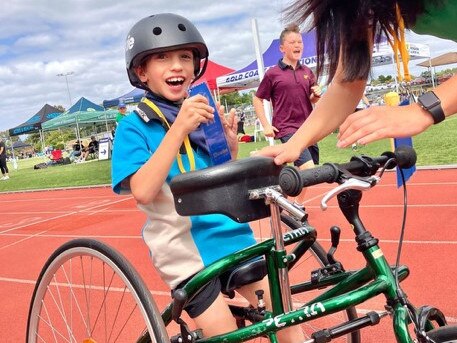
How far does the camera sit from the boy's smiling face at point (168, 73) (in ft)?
6.89

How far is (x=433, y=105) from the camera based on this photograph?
1.16m

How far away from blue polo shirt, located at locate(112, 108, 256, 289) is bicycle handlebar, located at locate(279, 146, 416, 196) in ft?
2.32

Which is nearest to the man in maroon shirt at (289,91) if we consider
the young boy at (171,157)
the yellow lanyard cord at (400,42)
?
the young boy at (171,157)

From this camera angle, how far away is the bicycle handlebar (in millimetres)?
1227

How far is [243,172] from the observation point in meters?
1.55

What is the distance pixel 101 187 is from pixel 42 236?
5.02 metres

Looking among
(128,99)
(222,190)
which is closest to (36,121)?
(128,99)

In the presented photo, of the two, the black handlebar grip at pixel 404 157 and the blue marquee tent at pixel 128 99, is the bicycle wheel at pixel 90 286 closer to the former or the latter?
the black handlebar grip at pixel 404 157

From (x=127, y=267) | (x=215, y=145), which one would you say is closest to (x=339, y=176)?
(x=215, y=145)

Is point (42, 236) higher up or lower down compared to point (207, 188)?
lower down

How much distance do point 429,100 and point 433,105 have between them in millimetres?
15

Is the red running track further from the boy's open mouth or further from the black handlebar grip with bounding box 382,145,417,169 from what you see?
the black handlebar grip with bounding box 382,145,417,169

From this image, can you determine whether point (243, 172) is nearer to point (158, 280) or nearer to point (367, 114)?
point (367, 114)

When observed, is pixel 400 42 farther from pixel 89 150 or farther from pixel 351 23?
pixel 89 150
